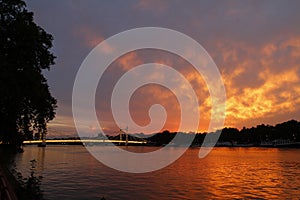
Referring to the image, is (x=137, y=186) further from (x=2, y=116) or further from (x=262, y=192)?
(x=2, y=116)

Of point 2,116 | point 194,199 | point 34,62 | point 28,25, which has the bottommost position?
point 194,199

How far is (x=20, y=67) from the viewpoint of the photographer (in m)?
21.5

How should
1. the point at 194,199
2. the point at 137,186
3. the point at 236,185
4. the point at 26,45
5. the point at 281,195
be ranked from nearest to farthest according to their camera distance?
the point at 26,45
the point at 194,199
the point at 281,195
the point at 137,186
the point at 236,185

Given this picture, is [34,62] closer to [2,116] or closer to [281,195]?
[2,116]

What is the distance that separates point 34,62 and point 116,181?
78.1 ft

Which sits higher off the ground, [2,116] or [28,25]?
[28,25]

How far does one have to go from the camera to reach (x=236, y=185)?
135ft

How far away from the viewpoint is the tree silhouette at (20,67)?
65.7ft

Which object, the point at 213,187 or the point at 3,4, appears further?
the point at 213,187

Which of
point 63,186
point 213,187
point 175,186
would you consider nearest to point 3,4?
point 63,186

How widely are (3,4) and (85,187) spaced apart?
72.8 feet

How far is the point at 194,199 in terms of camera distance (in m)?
31.0

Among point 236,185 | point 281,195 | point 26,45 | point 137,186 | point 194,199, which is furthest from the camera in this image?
point 236,185

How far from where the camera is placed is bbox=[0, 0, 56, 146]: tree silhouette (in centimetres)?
2003
